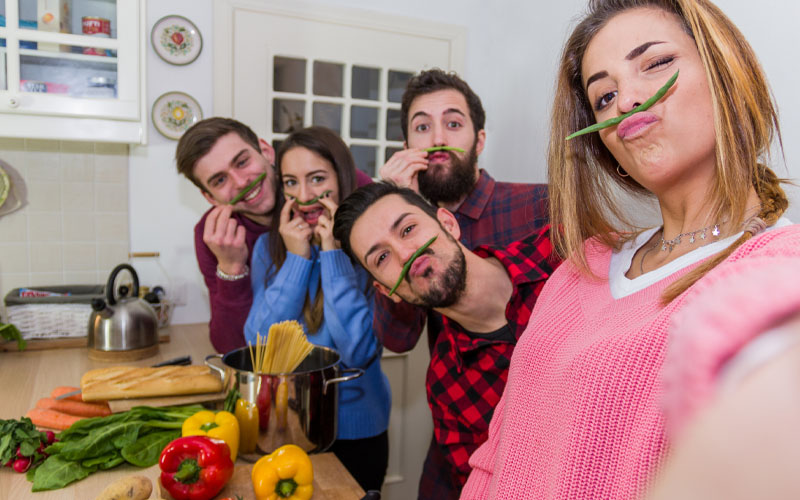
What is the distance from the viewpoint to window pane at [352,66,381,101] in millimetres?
2867

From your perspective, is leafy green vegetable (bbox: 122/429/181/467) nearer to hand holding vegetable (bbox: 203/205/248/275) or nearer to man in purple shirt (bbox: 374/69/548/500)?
man in purple shirt (bbox: 374/69/548/500)

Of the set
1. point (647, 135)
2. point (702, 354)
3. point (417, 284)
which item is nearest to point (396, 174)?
point (417, 284)

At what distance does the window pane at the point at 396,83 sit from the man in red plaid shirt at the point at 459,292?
1613 mm

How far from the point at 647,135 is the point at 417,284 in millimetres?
679

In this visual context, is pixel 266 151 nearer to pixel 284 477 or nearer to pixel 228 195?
pixel 228 195

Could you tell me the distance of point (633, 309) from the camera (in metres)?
0.75

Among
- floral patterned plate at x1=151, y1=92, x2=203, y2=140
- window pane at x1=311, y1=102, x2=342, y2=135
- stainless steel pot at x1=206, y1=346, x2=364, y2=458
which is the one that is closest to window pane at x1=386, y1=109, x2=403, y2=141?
window pane at x1=311, y1=102, x2=342, y2=135

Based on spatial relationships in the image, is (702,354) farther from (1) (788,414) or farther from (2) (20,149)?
(2) (20,149)

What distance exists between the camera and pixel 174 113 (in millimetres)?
2518

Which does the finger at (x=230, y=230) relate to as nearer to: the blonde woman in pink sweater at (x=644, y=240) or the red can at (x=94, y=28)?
the red can at (x=94, y=28)

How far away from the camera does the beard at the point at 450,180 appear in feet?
5.91

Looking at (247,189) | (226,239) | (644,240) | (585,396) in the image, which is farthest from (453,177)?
(585,396)

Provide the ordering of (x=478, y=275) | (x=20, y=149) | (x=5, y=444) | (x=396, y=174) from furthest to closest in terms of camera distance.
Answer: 1. (x=20, y=149)
2. (x=396, y=174)
3. (x=478, y=275)
4. (x=5, y=444)

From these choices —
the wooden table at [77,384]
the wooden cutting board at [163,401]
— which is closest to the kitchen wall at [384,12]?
the wooden table at [77,384]
